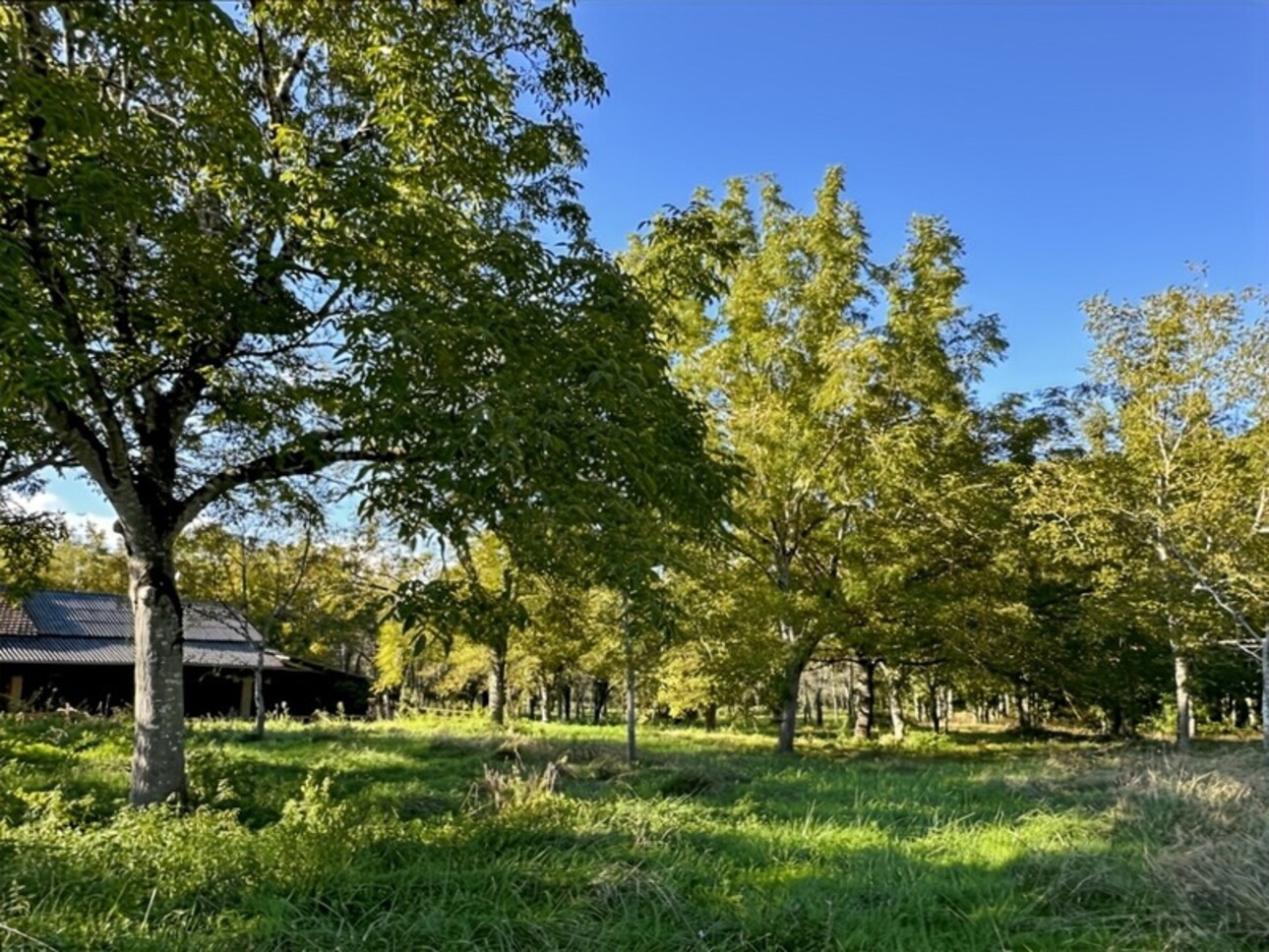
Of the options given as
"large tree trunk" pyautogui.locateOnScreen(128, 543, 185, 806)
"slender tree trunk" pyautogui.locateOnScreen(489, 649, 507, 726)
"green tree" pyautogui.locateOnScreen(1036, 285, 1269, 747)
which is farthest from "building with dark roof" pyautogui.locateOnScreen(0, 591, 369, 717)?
"green tree" pyautogui.locateOnScreen(1036, 285, 1269, 747)

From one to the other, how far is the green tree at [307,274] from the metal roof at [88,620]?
68.8ft

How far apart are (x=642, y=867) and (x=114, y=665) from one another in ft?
84.6

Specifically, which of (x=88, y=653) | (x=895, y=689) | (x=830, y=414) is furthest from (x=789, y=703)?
(x=88, y=653)

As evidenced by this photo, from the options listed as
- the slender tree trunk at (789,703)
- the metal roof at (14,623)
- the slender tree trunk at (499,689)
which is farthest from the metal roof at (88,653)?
the slender tree trunk at (789,703)

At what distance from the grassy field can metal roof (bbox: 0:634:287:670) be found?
19.4 m

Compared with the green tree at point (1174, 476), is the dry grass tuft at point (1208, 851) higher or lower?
lower

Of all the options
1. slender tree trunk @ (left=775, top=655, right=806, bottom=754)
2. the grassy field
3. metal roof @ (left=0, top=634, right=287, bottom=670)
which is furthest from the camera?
metal roof @ (left=0, top=634, right=287, bottom=670)

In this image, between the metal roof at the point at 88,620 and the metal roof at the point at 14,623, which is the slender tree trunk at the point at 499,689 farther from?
the metal roof at the point at 14,623

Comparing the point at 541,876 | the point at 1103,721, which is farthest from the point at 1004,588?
the point at 1103,721

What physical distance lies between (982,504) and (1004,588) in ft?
6.42

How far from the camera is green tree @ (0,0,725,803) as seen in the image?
3674 mm

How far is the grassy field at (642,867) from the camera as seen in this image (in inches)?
141

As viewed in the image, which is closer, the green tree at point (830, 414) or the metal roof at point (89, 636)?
the green tree at point (830, 414)

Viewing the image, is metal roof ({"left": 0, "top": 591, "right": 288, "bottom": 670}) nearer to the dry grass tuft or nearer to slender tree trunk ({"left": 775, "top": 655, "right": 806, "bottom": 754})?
slender tree trunk ({"left": 775, "top": 655, "right": 806, "bottom": 754})
